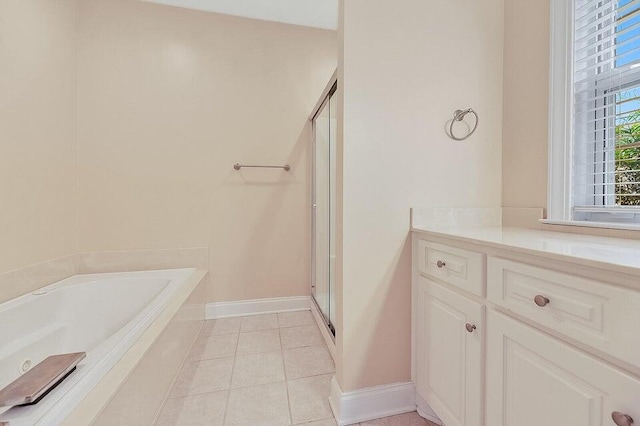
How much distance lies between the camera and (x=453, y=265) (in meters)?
1.04

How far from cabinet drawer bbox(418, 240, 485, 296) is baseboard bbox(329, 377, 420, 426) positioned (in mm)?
589

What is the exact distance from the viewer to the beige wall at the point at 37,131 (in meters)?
1.49

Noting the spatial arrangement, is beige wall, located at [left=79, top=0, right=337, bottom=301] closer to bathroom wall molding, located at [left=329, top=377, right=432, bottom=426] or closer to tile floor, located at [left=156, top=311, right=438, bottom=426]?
tile floor, located at [left=156, top=311, right=438, bottom=426]

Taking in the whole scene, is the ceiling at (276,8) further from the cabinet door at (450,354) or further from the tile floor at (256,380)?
the tile floor at (256,380)

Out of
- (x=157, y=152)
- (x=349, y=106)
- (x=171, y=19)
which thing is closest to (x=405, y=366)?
(x=349, y=106)

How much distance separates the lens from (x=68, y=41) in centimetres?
199

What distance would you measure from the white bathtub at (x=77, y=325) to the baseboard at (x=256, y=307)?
0.45m

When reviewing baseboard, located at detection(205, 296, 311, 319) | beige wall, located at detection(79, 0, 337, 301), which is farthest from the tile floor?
beige wall, located at detection(79, 0, 337, 301)

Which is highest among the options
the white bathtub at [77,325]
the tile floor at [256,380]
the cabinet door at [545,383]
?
the cabinet door at [545,383]

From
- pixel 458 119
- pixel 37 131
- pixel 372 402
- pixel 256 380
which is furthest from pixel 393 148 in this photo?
pixel 37 131

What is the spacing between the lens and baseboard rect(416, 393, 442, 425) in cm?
124

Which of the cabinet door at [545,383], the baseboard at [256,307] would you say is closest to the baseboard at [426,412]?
the cabinet door at [545,383]

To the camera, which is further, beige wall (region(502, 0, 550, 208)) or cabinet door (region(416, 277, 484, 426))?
beige wall (region(502, 0, 550, 208))

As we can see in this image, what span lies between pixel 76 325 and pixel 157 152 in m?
1.35
